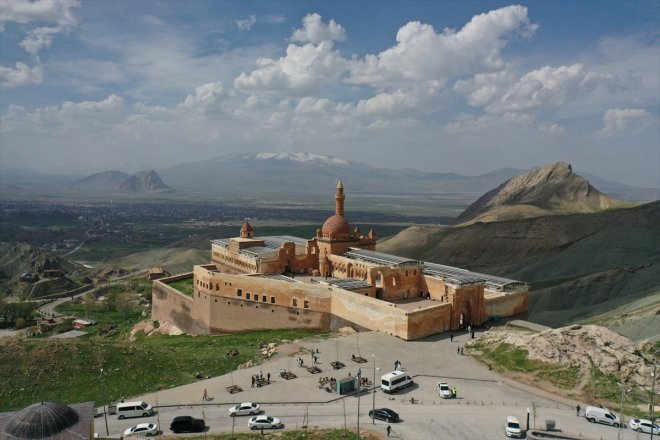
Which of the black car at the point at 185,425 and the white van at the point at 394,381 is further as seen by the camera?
the white van at the point at 394,381

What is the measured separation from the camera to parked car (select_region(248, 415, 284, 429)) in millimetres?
25734

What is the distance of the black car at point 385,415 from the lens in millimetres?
26256

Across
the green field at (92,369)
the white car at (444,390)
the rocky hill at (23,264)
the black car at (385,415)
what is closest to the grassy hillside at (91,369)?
the green field at (92,369)

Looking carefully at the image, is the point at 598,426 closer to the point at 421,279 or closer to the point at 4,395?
the point at 421,279

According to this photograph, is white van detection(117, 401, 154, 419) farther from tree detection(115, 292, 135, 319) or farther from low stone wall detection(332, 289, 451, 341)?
tree detection(115, 292, 135, 319)

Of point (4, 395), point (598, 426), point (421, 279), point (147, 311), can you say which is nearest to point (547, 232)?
point (421, 279)

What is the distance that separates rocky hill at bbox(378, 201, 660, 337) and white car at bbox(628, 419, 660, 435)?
52.2 ft

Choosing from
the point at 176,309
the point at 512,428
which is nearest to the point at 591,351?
the point at 512,428

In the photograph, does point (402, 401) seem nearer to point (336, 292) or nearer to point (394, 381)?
point (394, 381)

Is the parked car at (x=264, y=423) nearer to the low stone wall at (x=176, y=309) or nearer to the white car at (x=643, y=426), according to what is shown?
the white car at (x=643, y=426)

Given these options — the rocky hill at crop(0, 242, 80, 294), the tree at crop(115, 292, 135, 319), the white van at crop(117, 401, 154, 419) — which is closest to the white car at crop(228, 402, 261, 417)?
the white van at crop(117, 401, 154, 419)

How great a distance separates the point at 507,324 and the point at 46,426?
36377mm

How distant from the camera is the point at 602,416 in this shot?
26.3m

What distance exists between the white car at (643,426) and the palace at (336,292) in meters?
17.0
